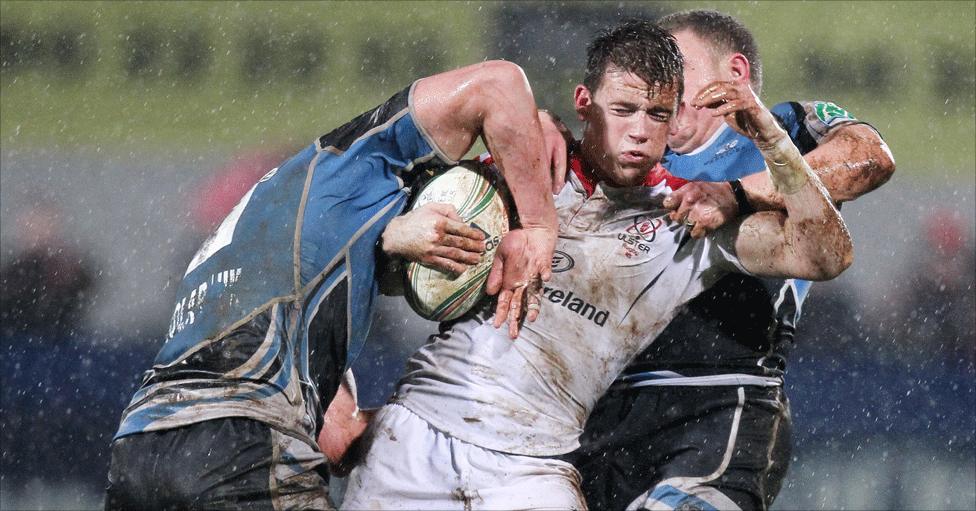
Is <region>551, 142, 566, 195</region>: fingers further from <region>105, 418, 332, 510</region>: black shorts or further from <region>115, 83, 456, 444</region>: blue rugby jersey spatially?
<region>105, 418, 332, 510</region>: black shorts

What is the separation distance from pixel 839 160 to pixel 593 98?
829 millimetres

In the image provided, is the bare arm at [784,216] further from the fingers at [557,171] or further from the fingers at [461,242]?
the fingers at [461,242]

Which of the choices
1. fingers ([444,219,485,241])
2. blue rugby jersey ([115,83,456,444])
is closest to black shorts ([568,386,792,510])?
fingers ([444,219,485,241])

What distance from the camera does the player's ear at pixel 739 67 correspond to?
4.12 metres

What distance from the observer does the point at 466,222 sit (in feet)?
9.96

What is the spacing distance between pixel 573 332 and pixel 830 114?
132 centimetres

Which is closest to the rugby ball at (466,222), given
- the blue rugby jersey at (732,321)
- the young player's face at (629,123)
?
the young player's face at (629,123)

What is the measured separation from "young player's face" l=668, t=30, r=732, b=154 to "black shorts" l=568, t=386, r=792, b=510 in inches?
33.0

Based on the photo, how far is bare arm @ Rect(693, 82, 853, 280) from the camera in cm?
292

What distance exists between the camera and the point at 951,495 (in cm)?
576

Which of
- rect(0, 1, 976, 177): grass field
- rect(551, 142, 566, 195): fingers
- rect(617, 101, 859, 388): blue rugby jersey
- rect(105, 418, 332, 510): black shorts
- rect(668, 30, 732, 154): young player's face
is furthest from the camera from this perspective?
rect(0, 1, 976, 177): grass field

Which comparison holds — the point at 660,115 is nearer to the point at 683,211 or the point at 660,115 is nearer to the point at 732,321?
the point at 683,211

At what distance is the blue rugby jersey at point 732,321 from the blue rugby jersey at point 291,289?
106 centimetres

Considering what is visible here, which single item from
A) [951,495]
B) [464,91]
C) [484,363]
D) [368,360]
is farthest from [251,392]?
[951,495]
